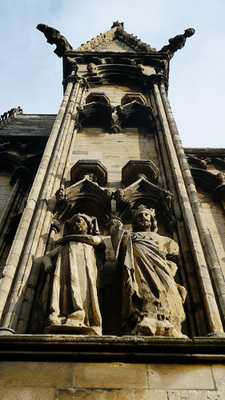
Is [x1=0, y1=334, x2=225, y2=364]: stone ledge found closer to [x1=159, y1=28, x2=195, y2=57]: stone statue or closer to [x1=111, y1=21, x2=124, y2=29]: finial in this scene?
[x1=159, y1=28, x2=195, y2=57]: stone statue

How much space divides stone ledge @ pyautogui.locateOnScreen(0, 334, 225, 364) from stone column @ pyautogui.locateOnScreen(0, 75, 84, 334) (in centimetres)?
48

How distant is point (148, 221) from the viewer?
7176 millimetres

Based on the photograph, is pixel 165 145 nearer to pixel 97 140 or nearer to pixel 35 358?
pixel 97 140

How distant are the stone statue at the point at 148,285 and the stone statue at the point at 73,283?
0.29m

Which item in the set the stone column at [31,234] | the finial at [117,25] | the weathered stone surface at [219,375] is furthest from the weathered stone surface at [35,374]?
the finial at [117,25]

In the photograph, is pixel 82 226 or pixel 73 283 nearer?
pixel 73 283

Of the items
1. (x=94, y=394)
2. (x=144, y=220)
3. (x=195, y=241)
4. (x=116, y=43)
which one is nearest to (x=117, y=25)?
(x=116, y=43)

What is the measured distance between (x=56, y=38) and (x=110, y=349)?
40.5 ft

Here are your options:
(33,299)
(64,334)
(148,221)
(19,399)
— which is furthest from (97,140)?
(19,399)

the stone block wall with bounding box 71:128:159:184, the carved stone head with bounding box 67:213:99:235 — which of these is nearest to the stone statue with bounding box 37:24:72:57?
the stone block wall with bounding box 71:128:159:184

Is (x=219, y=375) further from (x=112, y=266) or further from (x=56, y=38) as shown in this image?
(x=56, y=38)

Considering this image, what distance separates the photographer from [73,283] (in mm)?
5645

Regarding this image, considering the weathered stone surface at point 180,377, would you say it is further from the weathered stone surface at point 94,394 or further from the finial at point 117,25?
the finial at point 117,25

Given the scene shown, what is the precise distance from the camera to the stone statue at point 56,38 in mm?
15375
